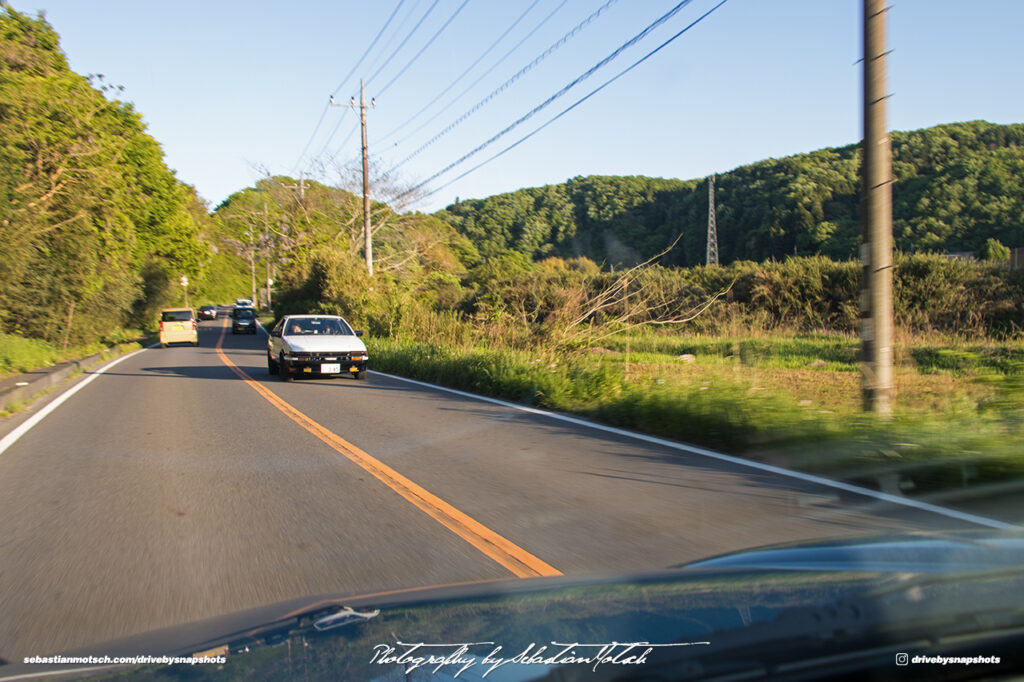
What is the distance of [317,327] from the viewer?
60.3 feet

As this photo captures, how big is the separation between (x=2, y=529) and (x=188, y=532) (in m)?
1.37

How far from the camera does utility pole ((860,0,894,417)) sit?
7.90m

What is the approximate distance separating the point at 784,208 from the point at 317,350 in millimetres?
42205

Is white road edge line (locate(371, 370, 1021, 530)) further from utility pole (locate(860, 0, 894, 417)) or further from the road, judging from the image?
utility pole (locate(860, 0, 894, 417))

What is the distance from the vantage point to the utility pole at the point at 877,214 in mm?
7898

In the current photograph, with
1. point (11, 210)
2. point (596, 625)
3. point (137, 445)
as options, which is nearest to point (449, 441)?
point (137, 445)

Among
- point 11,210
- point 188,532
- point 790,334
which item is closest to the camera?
point 188,532

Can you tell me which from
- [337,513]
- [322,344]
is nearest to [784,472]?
[337,513]

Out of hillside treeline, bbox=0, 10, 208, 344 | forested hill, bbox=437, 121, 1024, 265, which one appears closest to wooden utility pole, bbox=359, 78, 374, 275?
hillside treeline, bbox=0, 10, 208, 344

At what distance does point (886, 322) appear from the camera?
26.0 ft

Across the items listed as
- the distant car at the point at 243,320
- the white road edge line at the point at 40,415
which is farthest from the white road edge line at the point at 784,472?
the distant car at the point at 243,320

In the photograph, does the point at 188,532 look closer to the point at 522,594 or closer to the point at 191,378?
the point at 522,594

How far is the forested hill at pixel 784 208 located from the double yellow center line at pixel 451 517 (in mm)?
38714

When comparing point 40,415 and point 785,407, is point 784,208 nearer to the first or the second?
point 785,407
